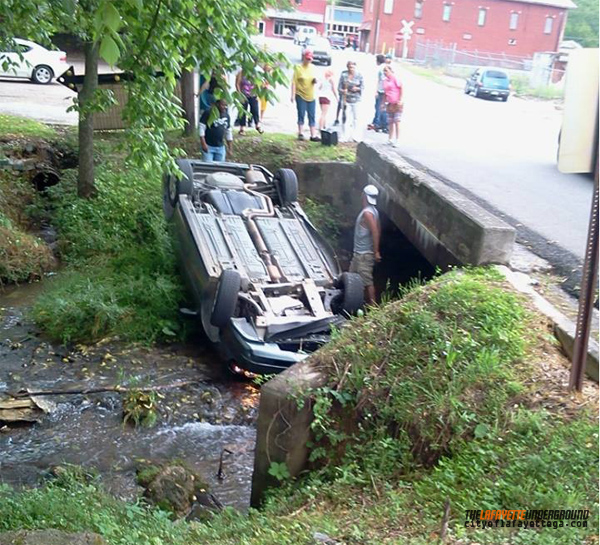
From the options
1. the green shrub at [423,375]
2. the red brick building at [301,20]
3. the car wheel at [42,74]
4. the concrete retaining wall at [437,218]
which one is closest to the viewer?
the green shrub at [423,375]

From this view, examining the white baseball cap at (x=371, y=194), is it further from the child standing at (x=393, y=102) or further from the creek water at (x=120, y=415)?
the child standing at (x=393, y=102)

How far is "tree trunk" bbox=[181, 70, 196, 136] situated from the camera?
15.2 m

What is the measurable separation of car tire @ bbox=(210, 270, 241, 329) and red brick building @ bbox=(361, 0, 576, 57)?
40.0 m

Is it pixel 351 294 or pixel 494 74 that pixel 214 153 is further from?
pixel 494 74

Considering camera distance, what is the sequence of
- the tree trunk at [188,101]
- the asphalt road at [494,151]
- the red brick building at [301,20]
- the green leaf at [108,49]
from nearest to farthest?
the green leaf at [108,49], the asphalt road at [494,151], the tree trunk at [188,101], the red brick building at [301,20]

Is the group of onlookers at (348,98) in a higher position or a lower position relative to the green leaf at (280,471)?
higher

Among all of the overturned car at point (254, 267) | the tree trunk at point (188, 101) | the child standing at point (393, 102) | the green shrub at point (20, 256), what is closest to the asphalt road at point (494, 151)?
the child standing at point (393, 102)

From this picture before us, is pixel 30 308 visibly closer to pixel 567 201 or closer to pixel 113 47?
pixel 113 47

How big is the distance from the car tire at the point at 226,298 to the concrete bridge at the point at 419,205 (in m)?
2.43

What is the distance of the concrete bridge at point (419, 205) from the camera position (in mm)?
7051

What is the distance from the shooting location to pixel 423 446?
462 cm

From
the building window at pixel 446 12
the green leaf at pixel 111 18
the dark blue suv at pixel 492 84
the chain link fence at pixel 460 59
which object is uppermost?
the building window at pixel 446 12

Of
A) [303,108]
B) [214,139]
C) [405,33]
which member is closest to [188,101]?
[303,108]

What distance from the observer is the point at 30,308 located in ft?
33.5
